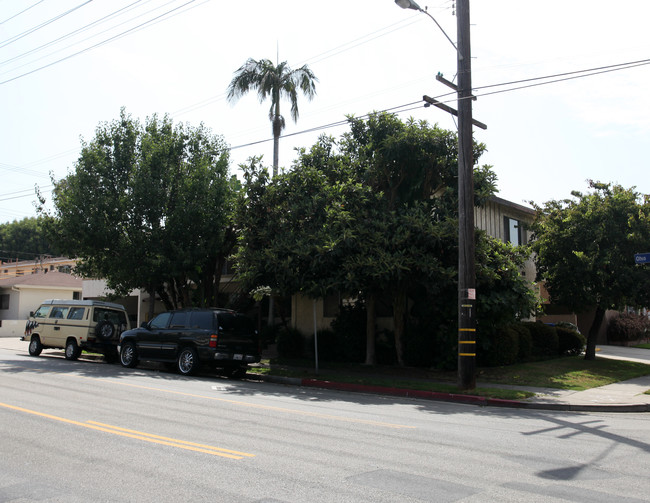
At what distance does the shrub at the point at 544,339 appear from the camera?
818 inches

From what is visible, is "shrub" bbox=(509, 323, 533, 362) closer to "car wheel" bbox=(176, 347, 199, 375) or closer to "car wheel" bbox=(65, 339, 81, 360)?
"car wheel" bbox=(176, 347, 199, 375)

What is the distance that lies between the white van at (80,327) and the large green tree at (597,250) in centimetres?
1562

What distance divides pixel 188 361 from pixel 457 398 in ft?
25.4

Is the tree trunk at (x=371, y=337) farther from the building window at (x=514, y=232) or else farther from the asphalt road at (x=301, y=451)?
the building window at (x=514, y=232)

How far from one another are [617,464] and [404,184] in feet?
38.7

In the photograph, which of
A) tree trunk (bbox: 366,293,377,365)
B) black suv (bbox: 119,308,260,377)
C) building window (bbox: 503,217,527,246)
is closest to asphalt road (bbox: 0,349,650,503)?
black suv (bbox: 119,308,260,377)

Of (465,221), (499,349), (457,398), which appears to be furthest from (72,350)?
(465,221)

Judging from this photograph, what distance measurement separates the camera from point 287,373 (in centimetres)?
1691

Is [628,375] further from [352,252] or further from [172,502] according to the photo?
[172,502]

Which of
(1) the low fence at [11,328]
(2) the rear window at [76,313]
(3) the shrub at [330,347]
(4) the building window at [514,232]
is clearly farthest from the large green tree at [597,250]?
(1) the low fence at [11,328]

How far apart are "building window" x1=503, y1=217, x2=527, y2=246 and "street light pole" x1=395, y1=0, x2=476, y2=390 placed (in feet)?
36.1

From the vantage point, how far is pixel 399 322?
58.8 feet

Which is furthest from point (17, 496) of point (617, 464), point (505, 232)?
point (505, 232)

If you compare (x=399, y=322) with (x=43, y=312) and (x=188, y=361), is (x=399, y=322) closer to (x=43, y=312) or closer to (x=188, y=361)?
(x=188, y=361)
